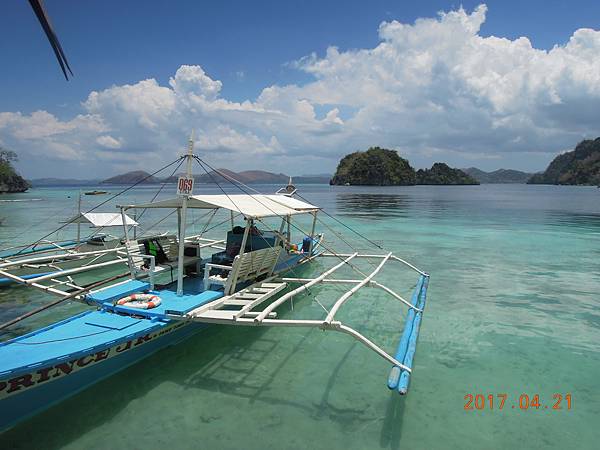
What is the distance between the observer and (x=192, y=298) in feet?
27.8

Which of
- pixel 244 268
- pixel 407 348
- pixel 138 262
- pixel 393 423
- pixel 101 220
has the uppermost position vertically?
pixel 101 220

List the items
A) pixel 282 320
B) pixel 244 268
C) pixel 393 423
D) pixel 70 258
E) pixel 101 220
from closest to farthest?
pixel 393 423 → pixel 282 320 → pixel 244 268 → pixel 70 258 → pixel 101 220

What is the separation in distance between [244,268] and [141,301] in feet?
7.86

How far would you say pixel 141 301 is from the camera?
8.26m

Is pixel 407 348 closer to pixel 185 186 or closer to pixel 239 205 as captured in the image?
pixel 239 205

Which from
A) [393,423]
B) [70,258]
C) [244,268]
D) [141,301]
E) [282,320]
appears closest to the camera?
[393,423]

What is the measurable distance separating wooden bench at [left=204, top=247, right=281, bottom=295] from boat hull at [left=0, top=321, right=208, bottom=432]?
5.21ft

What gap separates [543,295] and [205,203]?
39.6ft

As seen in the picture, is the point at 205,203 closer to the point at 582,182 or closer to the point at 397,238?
the point at 397,238

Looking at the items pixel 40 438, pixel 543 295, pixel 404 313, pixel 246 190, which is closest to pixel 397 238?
pixel 543 295

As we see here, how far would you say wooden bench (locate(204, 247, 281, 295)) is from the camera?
29.3 ft
